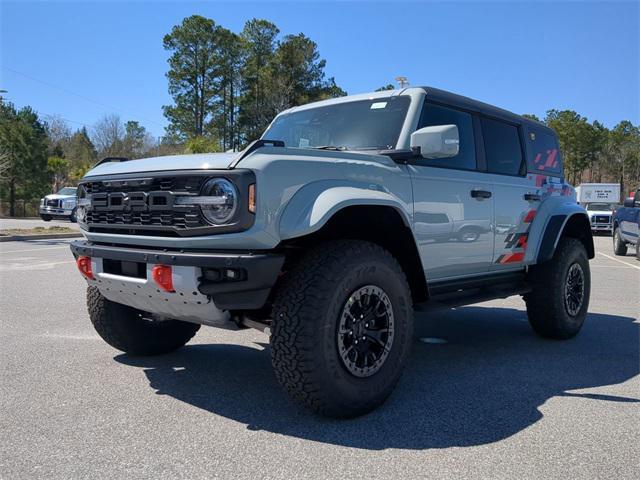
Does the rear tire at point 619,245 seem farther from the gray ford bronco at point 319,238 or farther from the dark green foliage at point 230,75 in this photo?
the dark green foliage at point 230,75

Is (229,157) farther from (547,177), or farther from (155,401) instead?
(547,177)

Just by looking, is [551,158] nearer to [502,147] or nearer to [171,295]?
[502,147]

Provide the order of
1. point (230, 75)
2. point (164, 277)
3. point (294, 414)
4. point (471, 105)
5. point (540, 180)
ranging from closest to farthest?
point (164, 277) < point (294, 414) < point (471, 105) < point (540, 180) < point (230, 75)

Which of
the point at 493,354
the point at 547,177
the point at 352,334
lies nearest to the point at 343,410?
the point at 352,334

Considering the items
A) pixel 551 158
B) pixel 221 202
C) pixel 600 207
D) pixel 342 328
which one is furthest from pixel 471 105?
pixel 600 207

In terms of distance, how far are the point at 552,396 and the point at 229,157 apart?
2.57 metres

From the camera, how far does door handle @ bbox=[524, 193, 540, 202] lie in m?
4.94

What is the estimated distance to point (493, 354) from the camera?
15.4ft

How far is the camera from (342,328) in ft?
10.1

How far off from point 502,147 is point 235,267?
3.09m

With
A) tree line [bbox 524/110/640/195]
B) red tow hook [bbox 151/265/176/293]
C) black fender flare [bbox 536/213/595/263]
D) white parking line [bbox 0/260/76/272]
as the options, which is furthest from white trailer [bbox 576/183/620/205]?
red tow hook [bbox 151/265/176/293]

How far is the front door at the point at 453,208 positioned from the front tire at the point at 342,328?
1.83 ft

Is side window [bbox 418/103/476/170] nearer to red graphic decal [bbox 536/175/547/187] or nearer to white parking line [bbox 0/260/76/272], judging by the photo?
red graphic decal [bbox 536/175/547/187]

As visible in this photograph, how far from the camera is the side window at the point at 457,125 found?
4.03 metres
